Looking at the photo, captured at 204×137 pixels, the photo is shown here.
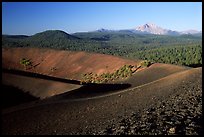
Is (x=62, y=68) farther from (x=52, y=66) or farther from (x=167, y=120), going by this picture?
(x=167, y=120)

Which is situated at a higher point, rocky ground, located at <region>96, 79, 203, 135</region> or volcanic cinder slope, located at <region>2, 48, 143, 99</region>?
rocky ground, located at <region>96, 79, 203, 135</region>

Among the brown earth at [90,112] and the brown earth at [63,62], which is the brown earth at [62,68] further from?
the brown earth at [90,112]

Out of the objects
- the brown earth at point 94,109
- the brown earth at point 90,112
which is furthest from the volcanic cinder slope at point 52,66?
the brown earth at point 90,112

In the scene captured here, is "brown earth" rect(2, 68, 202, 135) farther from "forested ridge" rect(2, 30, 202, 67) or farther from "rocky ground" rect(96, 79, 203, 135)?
"forested ridge" rect(2, 30, 202, 67)

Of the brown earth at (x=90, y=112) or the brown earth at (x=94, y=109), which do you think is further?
the brown earth at (x=90, y=112)

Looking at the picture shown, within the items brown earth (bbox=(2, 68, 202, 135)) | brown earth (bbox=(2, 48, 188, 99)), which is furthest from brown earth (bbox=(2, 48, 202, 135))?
brown earth (bbox=(2, 48, 188, 99))

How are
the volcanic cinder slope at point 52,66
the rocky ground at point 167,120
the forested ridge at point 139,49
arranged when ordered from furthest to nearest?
1. the forested ridge at point 139,49
2. the volcanic cinder slope at point 52,66
3. the rocky ground at point 167,120

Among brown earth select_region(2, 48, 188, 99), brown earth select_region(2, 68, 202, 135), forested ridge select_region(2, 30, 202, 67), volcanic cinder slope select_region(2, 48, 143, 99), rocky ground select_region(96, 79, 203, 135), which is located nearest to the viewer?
rocky ground select_region(96, 79, 203, 135)

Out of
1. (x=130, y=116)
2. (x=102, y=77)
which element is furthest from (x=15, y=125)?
(x=102, y=77)

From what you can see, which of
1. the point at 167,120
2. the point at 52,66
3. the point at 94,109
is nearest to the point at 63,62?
the point at 52,66
